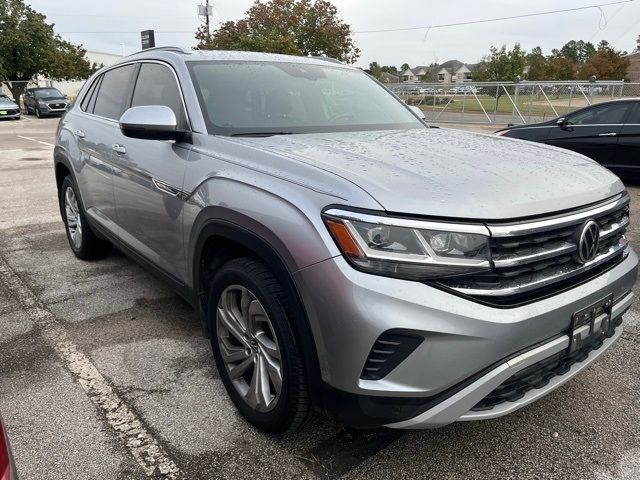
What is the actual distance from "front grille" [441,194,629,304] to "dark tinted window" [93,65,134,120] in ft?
9.83

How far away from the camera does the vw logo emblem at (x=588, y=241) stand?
2.15 m

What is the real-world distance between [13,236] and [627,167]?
860 centimetres

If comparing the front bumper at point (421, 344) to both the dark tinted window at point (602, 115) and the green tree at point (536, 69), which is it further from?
the green tree at point (536, 69)

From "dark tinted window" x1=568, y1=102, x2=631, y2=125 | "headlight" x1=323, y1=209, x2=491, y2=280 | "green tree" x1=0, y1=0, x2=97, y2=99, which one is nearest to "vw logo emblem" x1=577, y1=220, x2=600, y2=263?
"headlight" x1=323, y1=209, x2=491, y2=280

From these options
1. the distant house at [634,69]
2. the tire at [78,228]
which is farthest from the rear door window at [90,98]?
the distant house at [634,69]

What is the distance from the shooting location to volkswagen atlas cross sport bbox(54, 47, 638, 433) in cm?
187

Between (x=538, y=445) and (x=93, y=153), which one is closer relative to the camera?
(x=538, y=445)

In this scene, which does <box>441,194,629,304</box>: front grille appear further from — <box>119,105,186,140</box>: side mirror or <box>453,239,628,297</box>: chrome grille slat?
<box>119,105,186,140</box>: side mirror

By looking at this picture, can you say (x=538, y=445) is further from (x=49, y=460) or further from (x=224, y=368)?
(x=49, y=460)

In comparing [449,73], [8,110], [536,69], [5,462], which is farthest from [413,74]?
[5,462]

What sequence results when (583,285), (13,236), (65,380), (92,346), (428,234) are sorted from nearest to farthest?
(428,234), (583,285), (65,380), (92,346), (13,236)

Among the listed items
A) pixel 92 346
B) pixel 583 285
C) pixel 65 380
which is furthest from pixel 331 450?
pixel 92 346

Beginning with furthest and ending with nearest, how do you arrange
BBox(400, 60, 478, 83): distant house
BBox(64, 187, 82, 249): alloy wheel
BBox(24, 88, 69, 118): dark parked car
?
1. BBox(400, 60, 478, 83): distant house
2. BBox(24, 88, 69, 118): dark parked car
3. BBox(64, 187, 82, 249): alloy wheel

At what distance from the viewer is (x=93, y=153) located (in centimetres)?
409
